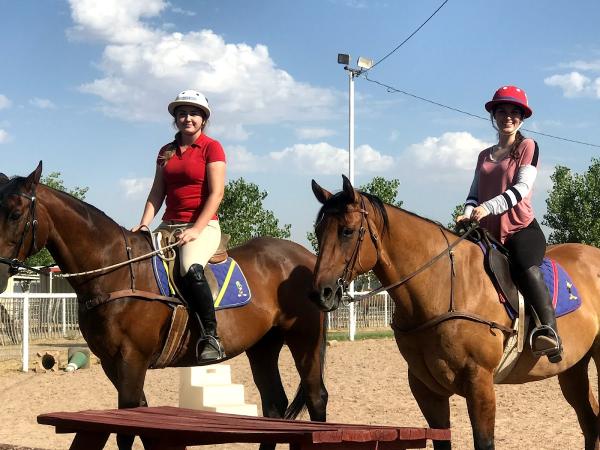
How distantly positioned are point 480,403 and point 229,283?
92.9 inches

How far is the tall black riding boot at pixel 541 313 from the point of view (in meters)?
5.16

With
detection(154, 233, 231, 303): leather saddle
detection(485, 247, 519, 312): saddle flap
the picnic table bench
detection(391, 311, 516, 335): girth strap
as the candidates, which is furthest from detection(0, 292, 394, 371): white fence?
the picnic table bench

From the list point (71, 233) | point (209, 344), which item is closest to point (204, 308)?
point (209, 344)

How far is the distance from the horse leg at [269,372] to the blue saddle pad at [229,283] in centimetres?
61

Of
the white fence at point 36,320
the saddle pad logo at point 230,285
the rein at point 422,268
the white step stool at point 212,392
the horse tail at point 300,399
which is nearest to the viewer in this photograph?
the rein at point 422,268

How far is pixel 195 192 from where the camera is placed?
6.23 m

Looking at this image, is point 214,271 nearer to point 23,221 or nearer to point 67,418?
point 23,221

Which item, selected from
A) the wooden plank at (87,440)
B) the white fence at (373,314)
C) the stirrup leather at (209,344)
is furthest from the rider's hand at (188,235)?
the white fence at (373,314)

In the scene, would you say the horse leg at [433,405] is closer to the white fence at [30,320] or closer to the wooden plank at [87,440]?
the wooden plank at [87,440]

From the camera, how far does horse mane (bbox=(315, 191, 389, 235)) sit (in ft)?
15.9

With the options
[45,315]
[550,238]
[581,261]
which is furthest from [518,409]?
[550,238]

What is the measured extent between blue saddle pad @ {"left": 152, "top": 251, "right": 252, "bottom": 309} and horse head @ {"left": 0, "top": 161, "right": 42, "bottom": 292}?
39.2 inches

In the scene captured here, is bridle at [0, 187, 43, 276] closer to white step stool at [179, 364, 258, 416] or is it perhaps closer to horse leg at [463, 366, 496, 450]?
horse leg at [463, 366, 496, 450]

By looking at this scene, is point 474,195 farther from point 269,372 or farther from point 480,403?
point 269,372
